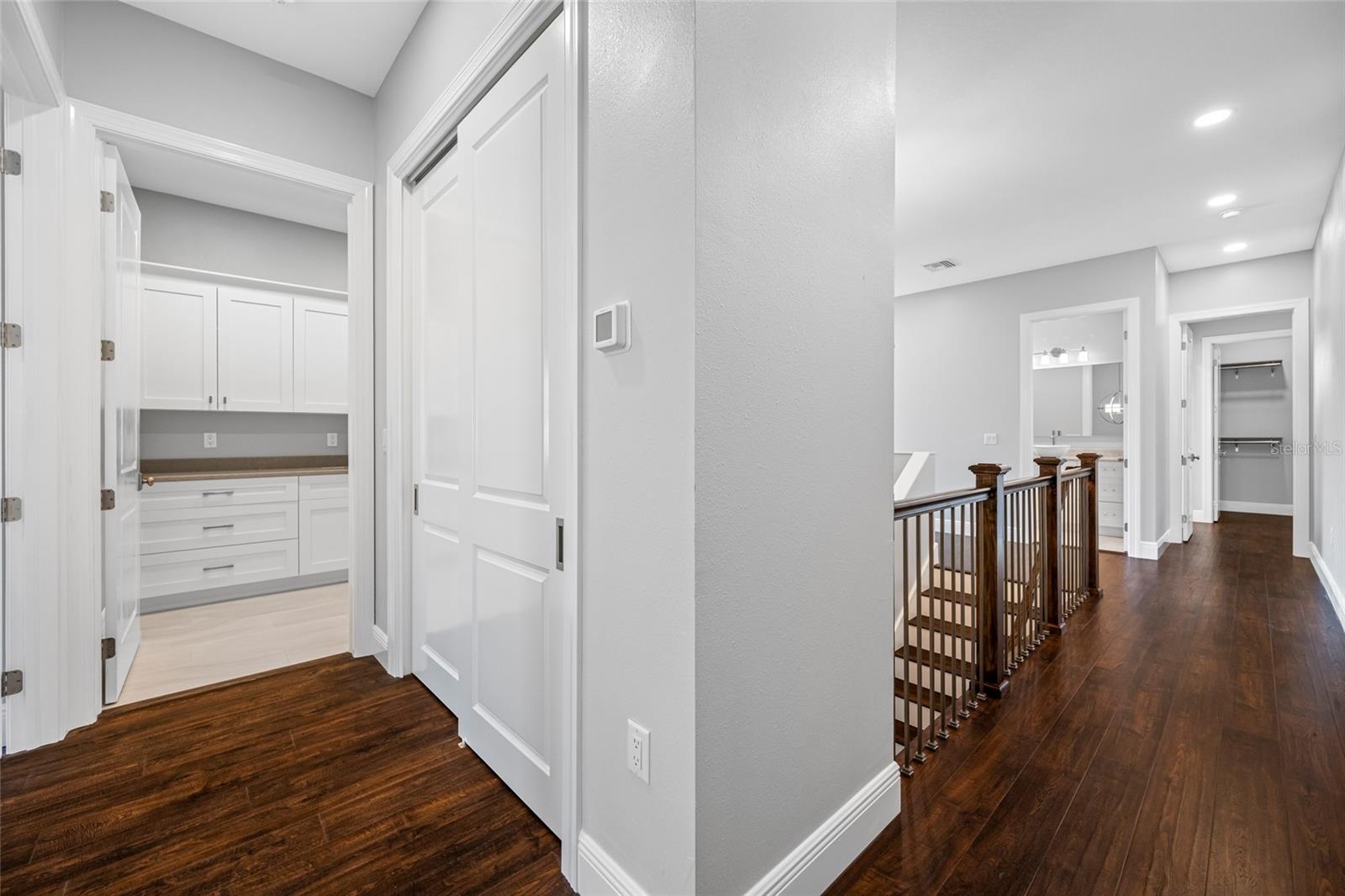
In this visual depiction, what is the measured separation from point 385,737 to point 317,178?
2.53 metres

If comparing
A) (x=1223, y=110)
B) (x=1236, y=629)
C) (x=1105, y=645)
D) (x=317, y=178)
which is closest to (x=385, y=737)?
(x=317, y=178)

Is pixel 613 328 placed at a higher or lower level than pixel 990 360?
lower

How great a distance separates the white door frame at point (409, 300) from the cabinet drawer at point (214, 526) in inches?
76.4

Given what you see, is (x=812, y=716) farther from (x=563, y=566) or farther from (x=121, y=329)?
(x=121, y=329)

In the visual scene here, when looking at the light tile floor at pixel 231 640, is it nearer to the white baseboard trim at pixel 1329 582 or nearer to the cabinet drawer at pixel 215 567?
the cabinet drawer at pixel 215 567

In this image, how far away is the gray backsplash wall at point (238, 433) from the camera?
3867mm

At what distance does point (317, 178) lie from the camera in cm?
272

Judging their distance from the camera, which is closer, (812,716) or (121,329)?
(812,716)

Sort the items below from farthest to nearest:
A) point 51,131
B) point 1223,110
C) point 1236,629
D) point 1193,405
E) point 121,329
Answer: point 1193,405, point 1236,629, point 1223,110, point 121,329, point 51,131

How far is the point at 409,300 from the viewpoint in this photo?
260 cm

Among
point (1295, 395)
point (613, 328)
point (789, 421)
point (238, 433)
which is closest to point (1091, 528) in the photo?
point (1295, 395)

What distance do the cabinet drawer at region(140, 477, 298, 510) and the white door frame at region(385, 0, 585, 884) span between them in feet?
6.40

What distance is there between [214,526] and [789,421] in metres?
4.15

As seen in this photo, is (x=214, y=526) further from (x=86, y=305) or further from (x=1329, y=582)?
(x=1329, y=582)
